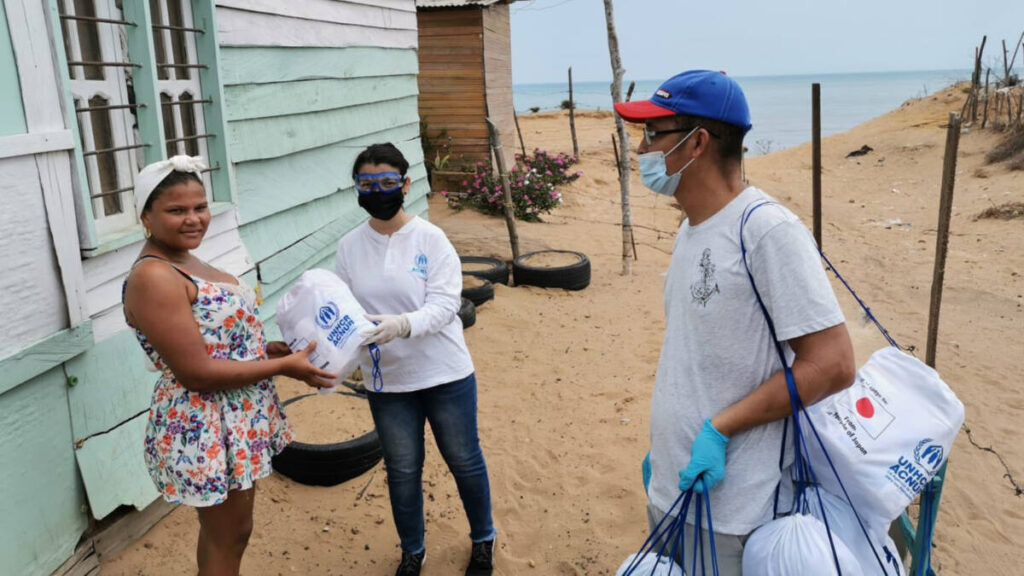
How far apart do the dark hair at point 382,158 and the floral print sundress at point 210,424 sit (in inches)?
28.0

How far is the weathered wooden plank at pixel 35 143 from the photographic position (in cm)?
261

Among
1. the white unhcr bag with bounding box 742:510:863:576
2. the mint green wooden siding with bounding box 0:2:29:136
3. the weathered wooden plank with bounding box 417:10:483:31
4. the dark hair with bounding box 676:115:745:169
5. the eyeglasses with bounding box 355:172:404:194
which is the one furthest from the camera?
the weathered wooden plank with bounding box 417:10:483:31

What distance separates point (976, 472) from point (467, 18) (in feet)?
35.6

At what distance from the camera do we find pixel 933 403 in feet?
6.25

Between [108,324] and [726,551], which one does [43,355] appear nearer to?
[108,324]

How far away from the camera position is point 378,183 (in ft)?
9.03

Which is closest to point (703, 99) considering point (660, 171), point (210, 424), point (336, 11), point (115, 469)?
point (660, 171)

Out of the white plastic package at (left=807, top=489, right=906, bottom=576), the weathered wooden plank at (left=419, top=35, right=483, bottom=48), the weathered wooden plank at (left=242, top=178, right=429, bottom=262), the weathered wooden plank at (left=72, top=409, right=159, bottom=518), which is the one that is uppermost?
the weathered wooden plank at (left=419, top=35, right=483, bottom=48)

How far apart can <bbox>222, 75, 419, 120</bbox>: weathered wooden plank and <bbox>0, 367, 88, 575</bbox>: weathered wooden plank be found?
219 centimetres

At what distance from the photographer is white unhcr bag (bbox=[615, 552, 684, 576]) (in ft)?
6.42

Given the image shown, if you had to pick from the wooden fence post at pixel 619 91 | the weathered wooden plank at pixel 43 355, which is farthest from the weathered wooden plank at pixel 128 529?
the wooden fence post at pixel 619 91

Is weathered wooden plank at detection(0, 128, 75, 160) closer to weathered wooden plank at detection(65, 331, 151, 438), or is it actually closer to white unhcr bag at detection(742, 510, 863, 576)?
weathered wooden plank at detection(65, 331, 151, 438)

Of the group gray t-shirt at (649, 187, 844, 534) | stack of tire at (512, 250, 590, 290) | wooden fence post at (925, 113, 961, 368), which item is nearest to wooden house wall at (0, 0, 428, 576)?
gray t-shirt at (649, 187, 844, 534)

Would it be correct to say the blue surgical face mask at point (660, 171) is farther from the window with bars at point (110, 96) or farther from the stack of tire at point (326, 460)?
the stack of tire at point (326, 460)
